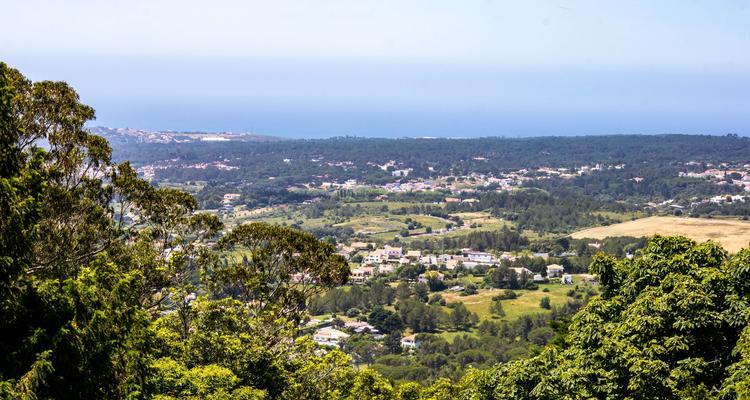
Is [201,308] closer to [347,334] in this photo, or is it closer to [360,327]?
[347,334]

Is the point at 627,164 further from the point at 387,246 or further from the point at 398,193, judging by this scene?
the point at 387,246

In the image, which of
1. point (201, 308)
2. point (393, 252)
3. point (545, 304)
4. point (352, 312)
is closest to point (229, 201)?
point (393, 252)

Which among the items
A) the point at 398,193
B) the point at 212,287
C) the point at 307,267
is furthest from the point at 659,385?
the point at 398,193

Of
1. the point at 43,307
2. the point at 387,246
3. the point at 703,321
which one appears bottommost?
the point at 387,246

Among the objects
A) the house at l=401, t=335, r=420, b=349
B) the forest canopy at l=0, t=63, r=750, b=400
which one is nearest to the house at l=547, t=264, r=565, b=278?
the house at l=401, t=335, r=420, b=349

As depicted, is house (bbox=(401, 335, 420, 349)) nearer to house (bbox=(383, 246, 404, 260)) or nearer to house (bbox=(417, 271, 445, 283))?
house (bbox=(417, 271, 445, 283))
